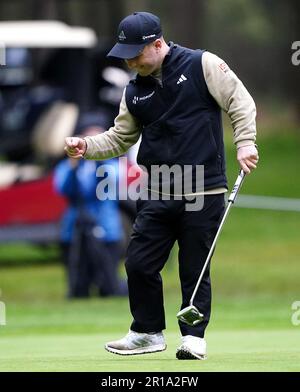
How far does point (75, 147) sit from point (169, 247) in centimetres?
83

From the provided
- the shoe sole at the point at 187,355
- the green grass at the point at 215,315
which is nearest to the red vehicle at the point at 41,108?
the green grass at the point at 215,315

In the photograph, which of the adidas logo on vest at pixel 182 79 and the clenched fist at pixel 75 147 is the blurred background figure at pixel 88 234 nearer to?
the clenched fist at pixel 75 147

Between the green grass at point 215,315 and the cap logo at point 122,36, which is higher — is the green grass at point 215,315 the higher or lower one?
the lower one

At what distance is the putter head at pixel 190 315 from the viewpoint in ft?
26.4

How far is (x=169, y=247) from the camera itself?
8383 mm

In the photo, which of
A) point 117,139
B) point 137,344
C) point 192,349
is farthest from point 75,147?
point 192,349

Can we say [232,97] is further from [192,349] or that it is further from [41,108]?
[41,108]

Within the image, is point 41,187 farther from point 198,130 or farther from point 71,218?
point 198,130

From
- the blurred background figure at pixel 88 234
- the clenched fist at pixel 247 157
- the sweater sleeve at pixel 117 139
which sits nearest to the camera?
the clenched fist at pixel 247 157

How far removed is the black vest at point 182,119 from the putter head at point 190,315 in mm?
750

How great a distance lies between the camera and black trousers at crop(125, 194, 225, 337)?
830 centimetres

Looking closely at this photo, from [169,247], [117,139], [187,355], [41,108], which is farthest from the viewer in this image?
[41,108]

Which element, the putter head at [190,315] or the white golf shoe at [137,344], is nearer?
the putter head at [190,315]

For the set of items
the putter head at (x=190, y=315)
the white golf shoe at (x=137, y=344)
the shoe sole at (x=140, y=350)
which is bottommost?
the shoe sole at (x=140, y=350)
